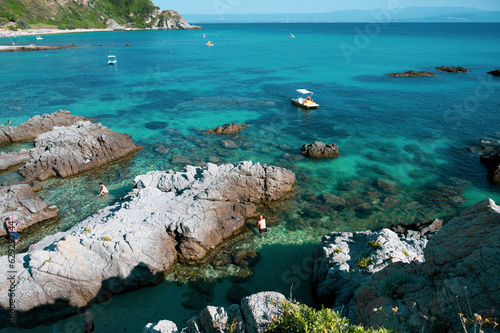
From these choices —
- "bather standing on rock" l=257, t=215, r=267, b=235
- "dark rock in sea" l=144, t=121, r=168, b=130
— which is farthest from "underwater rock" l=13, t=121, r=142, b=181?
"bather standing on rock" l=257, t=215, r=267, b=235

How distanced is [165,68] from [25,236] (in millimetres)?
84545

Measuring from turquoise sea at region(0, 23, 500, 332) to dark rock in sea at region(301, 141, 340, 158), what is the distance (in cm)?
112

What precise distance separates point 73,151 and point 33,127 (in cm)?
1441

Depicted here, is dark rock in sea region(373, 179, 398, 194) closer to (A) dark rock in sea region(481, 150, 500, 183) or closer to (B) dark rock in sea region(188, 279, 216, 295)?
(A) dark rock in sea region(481, 150, 500, 183)

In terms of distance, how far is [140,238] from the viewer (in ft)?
64.5

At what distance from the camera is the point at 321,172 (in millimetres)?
33094

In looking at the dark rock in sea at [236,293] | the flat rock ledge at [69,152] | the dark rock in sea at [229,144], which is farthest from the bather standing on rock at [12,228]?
the dark rock in sea at [229,144]

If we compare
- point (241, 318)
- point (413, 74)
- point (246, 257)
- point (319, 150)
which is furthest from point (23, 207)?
point (413, 74)

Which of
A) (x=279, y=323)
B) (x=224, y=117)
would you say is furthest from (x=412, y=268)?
(x=224, y=117)

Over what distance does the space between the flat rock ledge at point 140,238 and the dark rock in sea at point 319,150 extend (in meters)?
8.68

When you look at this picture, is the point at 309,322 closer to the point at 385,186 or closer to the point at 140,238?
the point at 140,238

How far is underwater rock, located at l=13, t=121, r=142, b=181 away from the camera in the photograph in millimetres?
31000

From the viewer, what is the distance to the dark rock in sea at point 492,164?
101ft

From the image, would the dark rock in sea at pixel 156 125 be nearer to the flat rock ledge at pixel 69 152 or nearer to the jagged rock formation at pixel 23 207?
the flat rock ledge at pixel 69 152
